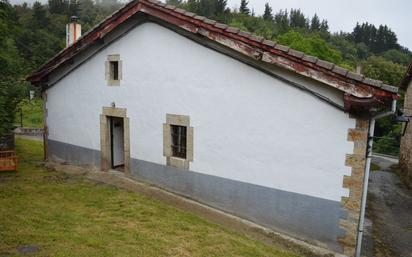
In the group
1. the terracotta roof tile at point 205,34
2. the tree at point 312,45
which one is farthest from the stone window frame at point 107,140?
the tree at point 312,45

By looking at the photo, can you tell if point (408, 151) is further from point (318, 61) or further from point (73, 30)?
point (73, 30)

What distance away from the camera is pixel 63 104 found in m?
12.4

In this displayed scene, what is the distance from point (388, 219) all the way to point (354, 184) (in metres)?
5.13

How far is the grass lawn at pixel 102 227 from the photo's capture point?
575 cm

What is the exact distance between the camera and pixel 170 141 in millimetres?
9664

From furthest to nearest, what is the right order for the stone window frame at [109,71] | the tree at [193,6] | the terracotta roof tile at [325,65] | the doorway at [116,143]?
1. the tree at [193,6]
2. the doorway at [116,143]
3. the stone window frame at [109,71]
4. the terracotta roof tile at [325,65]

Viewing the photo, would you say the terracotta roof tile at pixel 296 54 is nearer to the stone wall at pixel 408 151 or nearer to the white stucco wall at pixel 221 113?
the white stucco wall at pixel 221 113

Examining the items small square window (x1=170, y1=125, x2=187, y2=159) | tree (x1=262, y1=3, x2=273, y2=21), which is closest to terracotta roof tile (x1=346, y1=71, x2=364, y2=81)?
small square window (x1=170, y1=125, x2=187, y2=159)

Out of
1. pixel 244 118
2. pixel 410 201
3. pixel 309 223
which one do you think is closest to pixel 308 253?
pixel 309 223

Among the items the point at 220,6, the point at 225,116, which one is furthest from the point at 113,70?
the point at 220,6

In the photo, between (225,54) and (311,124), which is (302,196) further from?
(225,54)

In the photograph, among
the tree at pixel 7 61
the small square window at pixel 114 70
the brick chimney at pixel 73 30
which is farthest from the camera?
the brick chimney at pixel 73 30

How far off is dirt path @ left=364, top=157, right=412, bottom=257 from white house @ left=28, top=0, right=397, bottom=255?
2.10 metres

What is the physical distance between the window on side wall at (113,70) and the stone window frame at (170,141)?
2446 millimetres
